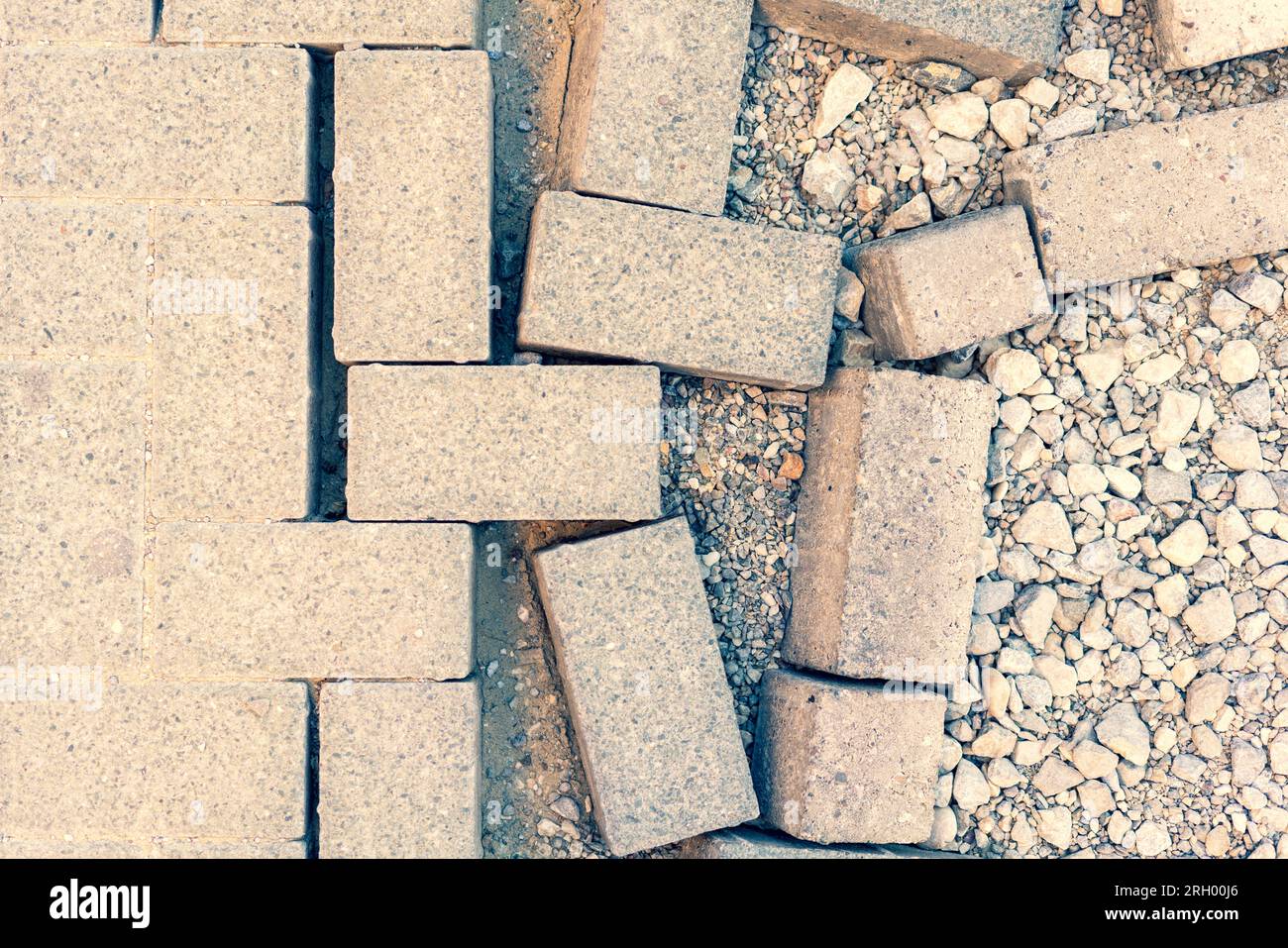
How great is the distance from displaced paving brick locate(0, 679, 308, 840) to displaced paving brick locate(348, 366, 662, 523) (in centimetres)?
72

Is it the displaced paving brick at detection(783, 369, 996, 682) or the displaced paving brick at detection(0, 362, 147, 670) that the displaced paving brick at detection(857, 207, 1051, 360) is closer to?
the displaced paving brick at detection(783, 369, 996, 682)

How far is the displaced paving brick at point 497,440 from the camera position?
3107mm

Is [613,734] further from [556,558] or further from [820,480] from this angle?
[820,480]

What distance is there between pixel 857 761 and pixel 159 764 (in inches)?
84.4

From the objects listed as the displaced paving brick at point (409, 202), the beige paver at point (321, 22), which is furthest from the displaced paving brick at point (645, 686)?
the beige paver at point (321, 22)

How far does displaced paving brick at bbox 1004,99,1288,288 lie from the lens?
332cm

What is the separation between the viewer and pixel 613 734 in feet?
10.4

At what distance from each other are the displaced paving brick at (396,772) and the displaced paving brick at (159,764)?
4.3 inches

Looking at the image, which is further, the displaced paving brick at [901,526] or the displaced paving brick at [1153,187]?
the displaced paving brick at [1153,187]

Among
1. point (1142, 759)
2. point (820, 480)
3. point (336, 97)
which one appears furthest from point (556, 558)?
point (1142, 759)

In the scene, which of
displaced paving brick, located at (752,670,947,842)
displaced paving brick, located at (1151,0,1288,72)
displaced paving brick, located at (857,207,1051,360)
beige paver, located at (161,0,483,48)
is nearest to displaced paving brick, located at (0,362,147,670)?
beige paver, located at (161,0,483,48)

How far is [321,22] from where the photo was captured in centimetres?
314

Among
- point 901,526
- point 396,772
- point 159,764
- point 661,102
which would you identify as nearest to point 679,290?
point 661,102

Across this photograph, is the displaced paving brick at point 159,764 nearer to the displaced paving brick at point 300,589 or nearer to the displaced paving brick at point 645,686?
the displaced paving brick at point 300,589
